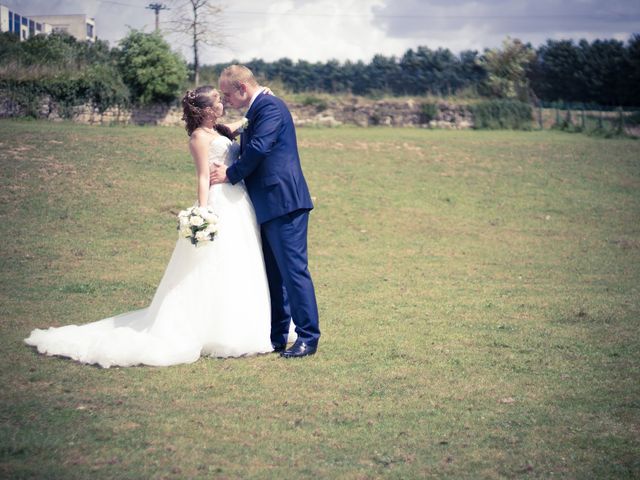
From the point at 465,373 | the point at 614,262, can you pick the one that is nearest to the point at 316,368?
the point at 465,373

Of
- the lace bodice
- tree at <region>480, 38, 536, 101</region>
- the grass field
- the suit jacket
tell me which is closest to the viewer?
the grass field

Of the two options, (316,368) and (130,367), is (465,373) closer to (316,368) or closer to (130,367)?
(316,368)

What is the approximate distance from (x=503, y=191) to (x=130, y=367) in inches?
643

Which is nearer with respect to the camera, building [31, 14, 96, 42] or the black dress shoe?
the black dress shoe

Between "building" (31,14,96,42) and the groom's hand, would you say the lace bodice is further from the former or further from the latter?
"building" (31,14,96,42)

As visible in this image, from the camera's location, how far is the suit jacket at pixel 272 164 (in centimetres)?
698

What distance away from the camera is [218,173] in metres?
7.38

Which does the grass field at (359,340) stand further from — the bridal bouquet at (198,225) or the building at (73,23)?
the building at (73,23)

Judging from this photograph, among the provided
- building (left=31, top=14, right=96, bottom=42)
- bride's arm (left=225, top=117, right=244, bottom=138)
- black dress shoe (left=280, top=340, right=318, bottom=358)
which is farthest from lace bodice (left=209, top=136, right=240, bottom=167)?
building (left=31, top=14, right=96, bottom=42)

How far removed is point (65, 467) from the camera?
4352 mm

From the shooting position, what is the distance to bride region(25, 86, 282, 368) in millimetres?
6762

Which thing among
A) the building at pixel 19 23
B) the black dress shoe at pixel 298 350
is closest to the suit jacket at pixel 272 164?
the black dress shoe at pixel 298 350

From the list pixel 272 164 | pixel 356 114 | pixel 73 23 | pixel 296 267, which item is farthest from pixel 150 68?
pixel 73 23

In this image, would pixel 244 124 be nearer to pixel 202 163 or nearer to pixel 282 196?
A: pixel 202 163
